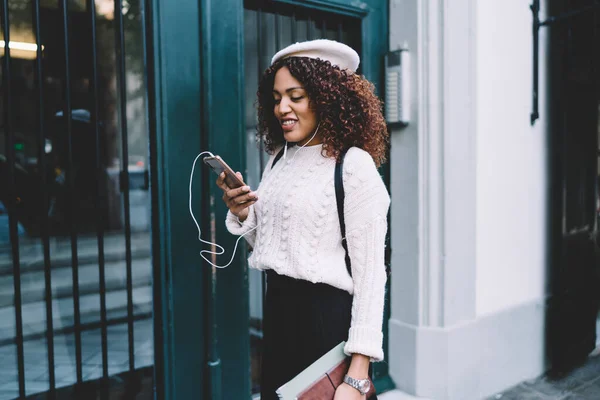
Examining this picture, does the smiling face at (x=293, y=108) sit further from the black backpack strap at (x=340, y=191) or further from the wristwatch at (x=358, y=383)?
the wristwatch at (x=358, y=383)

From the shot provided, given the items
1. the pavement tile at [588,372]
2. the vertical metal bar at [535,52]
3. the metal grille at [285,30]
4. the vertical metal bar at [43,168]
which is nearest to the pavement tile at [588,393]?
the pavement tile at [588,372]

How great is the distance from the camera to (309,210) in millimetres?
1716

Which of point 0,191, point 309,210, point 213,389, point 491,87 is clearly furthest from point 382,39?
point 0,191

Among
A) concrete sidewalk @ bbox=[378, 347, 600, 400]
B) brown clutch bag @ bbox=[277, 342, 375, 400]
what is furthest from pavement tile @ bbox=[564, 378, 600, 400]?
brown clutch bag @ bbox=[277, 342, 375, 400]

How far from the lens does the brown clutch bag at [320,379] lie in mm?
1591

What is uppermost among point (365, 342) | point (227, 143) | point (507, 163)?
point (227, 143)

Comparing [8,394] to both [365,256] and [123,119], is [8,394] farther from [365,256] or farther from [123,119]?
[365,256]

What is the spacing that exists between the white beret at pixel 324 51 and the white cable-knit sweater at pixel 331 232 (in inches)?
12.7

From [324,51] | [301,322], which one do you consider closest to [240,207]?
[301,322]

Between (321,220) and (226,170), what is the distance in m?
0.36

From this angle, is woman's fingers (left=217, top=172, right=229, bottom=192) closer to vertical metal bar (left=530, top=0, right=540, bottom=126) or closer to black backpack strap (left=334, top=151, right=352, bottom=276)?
black backpack strap (left=334, top=151, right=352, bottom=276)

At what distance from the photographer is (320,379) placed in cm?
162

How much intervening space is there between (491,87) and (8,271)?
574cm

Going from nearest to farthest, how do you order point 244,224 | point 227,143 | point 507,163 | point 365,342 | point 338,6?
point 365,342 < point 244,224 < point 227,143 < point 338,6 < point 507,163
